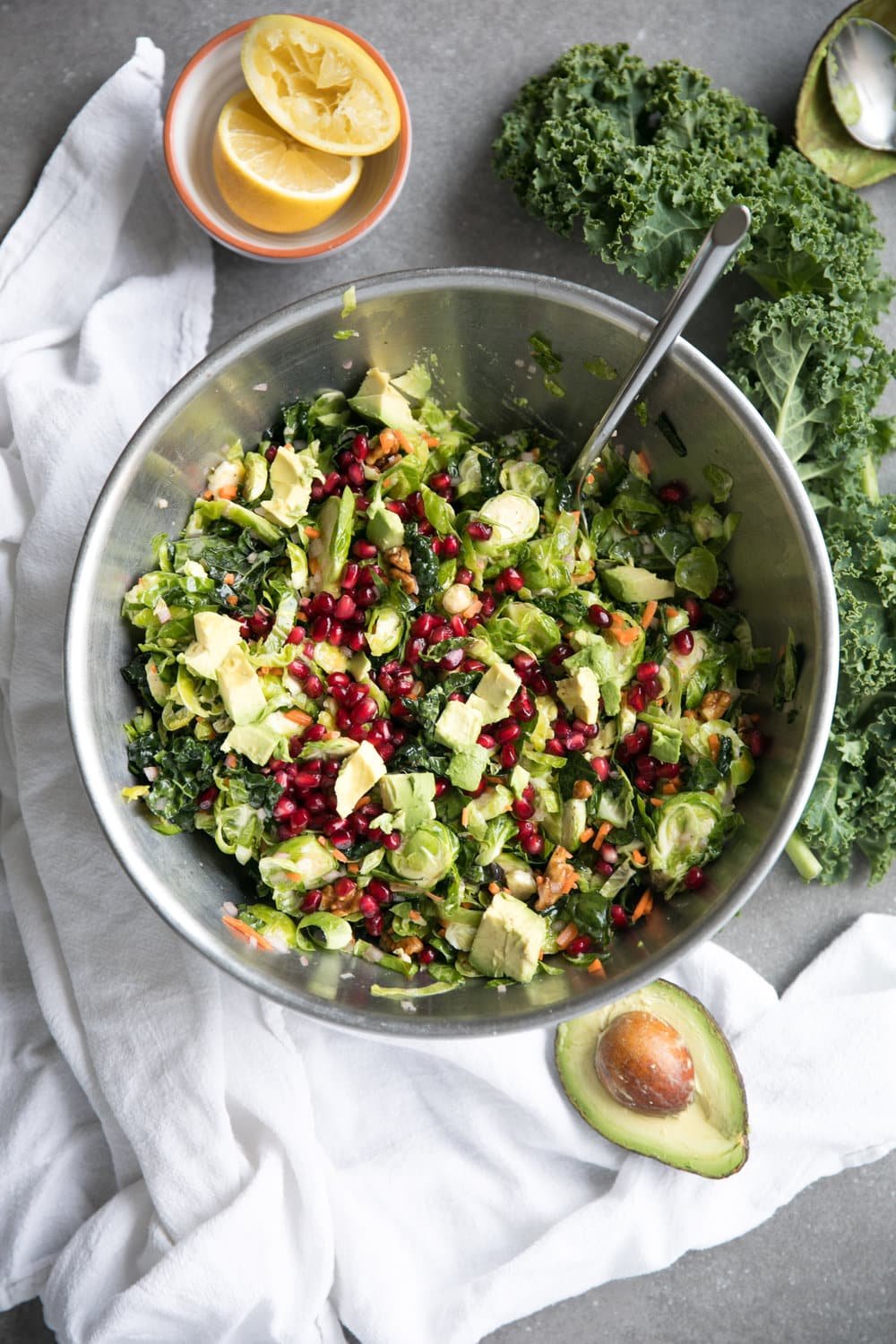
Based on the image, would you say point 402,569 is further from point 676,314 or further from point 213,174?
point 213,174

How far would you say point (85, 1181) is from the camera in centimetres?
331

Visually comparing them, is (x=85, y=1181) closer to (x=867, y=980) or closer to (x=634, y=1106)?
(x=634, y=1106)

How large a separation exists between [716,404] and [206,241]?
1.76m

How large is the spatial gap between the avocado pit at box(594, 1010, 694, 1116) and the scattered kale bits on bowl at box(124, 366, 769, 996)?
18.4 inches

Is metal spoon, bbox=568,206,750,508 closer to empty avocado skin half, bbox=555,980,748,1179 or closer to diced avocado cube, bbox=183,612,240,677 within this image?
diced avocado cube, bbox=183,612,240,677

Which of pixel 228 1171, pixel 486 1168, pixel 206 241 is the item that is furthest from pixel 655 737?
pixel 206 241

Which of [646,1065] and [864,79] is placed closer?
[646,1065]

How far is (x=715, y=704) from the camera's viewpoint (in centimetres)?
288

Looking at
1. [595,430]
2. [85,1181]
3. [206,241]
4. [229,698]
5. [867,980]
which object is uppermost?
[595,430]

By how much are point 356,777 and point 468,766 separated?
11.5 inches

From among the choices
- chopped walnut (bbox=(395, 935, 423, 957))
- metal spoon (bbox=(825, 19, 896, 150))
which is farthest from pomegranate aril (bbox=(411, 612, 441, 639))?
metal spoon (bbox=(825, 19, 896, 150))

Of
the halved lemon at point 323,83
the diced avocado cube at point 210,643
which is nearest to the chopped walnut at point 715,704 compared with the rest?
the diced avocado cube at point 210,643

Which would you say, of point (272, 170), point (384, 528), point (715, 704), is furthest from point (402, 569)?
point (272, 170)

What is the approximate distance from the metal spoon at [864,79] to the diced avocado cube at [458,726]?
89.6 inches
